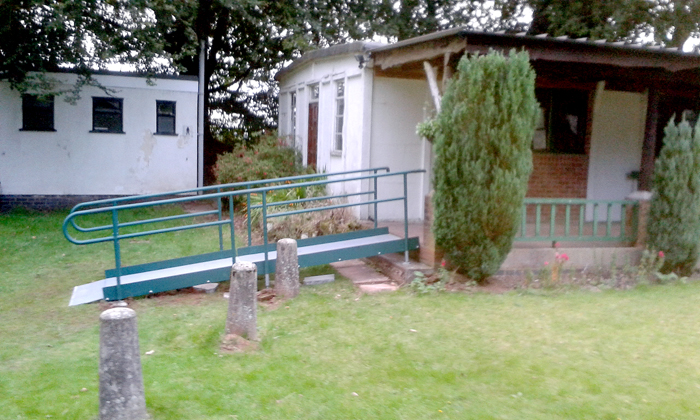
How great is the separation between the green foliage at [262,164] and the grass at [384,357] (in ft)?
17.9

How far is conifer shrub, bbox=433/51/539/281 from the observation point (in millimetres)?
6930

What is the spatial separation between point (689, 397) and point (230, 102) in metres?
19.6

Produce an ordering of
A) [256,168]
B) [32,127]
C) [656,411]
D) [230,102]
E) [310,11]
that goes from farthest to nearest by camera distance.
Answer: [230,102]
[310,11]
[32,127]
[256,168]
[656,411]

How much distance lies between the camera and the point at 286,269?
6.90m

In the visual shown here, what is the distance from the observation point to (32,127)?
15195 mm

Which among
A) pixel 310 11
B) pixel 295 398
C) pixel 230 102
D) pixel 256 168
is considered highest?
pixel 310 11

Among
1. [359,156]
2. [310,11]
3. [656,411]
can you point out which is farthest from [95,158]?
[656,411]

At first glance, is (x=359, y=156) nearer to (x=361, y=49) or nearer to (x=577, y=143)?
(x=361, y=49)

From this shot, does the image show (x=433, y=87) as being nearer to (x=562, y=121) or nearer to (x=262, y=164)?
(x=562, y=121)

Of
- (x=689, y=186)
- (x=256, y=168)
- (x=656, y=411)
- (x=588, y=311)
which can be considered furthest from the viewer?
(x=256, y=168)

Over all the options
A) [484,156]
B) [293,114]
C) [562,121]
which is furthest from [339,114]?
[484,156]

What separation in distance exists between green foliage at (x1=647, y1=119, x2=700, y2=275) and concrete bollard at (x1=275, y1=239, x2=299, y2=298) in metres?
4.69

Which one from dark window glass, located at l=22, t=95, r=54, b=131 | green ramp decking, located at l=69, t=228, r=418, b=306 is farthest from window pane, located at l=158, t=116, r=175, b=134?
green ramp decking, located at l=69, t=228, r=418, b=306

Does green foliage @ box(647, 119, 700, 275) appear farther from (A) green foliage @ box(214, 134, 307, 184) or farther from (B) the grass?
(A) green foliage @ box(214, 134, 307, 184)
